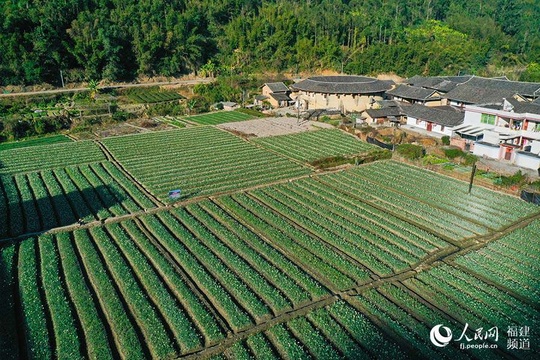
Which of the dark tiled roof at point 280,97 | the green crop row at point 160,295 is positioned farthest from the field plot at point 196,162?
the dark tiled roof at point 280,97

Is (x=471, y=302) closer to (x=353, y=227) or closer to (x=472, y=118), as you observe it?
(x=353, y=227)

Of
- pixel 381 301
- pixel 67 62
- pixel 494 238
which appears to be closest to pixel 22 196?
pixel 381 301

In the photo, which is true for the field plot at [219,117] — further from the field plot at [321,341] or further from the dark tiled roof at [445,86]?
the field plot at [321,341]

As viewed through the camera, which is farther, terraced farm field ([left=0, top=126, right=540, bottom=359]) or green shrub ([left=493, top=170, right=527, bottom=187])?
green shrub ([left=493, top=170, right=527, bottom=187])

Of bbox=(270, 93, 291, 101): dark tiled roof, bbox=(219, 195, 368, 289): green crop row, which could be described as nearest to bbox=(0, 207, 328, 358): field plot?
bbox=(219, 195, 368, 289): green crop row

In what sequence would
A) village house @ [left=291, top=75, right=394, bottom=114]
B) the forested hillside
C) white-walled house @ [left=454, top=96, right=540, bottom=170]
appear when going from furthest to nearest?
the forested hillside < village house @ [left=291, top=75, right=394, bottom=114] < white-walled house @ [left=454, top=96, right=540, bottom=170]

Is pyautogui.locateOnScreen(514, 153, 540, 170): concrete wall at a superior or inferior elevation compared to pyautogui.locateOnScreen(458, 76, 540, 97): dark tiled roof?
inferior

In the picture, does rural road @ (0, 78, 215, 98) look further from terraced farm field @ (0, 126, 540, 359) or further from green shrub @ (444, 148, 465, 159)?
green shrub @ (444, 148, 465, 159)

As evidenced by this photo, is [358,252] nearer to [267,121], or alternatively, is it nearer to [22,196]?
[22,196]
